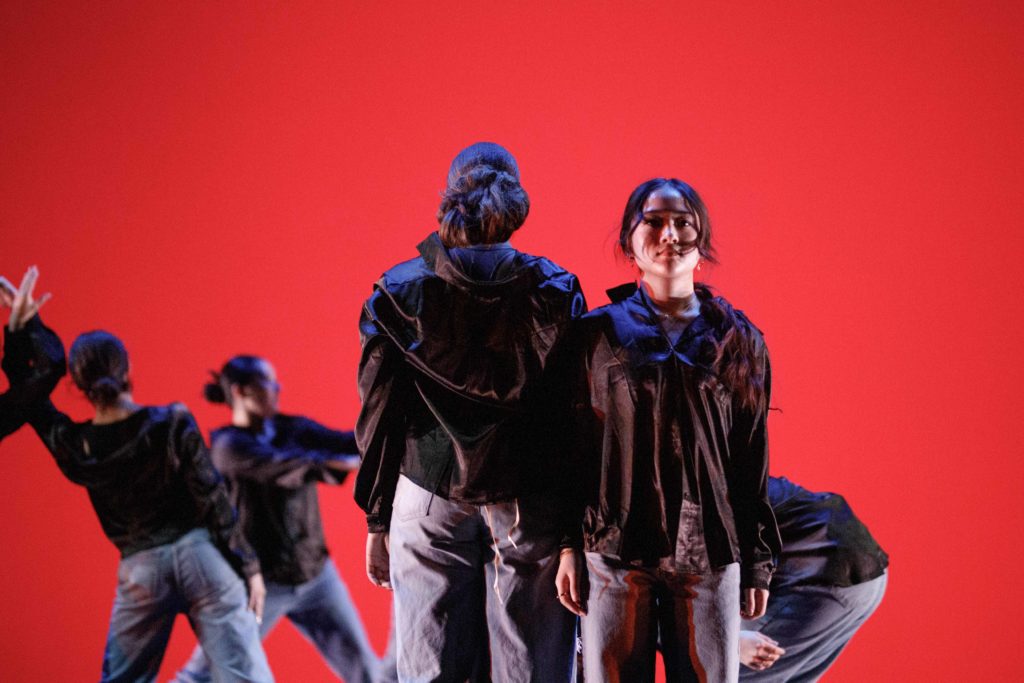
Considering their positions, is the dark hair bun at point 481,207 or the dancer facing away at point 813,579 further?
the dancer facing away at point 813,579

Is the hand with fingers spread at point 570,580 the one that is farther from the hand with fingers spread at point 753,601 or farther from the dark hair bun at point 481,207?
the dark hair bun at point 481,207

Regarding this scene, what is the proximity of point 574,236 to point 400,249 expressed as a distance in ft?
2.44

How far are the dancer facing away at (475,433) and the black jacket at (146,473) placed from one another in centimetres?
129

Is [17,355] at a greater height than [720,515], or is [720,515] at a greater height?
[17,355]

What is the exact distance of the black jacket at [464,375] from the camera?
7.14 ft

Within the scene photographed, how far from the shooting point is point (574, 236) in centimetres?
416

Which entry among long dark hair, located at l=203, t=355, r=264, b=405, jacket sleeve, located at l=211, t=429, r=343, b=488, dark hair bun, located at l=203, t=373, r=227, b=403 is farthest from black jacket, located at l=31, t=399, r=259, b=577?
dark hair bun, located at l=203, t=373, r=227, b=403

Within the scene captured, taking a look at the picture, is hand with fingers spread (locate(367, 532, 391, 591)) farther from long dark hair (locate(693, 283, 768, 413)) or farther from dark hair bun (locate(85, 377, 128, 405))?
dark hair bun (locate(85, 377, 128, 405))

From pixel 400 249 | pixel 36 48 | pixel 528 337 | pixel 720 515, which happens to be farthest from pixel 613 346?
pixel 36 48

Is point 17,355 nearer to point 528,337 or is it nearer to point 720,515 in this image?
point 528,337

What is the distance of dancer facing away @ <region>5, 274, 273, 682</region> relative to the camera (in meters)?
3.31

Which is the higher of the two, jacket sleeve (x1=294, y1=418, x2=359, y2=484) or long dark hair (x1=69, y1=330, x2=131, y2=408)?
long dark hair (x1=69, y1=330, x2=131, y2=408)

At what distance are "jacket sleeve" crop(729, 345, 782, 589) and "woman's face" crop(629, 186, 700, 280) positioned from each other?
34 centimetres

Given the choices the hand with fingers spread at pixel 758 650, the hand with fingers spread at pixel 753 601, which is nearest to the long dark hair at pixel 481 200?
the hand with fingers spread at pixel 753 601
